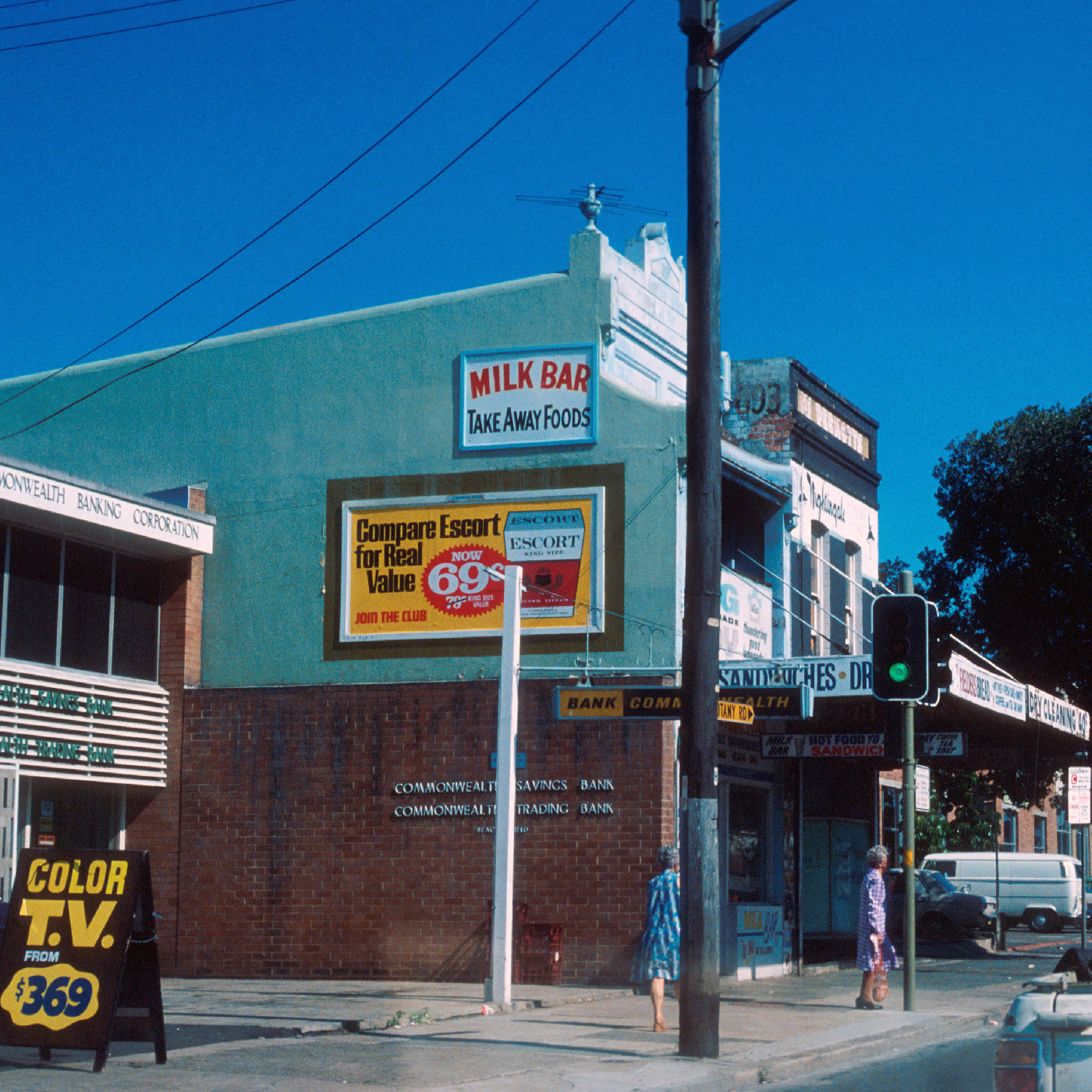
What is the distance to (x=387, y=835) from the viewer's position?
2039cm

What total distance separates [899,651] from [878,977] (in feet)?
13.0

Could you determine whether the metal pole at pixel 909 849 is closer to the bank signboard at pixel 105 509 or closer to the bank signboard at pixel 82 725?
the bank signboard at pixel 105 509

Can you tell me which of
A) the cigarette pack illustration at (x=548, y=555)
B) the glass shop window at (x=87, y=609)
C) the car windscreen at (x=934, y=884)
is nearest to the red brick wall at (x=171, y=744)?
the glass shop window at (x=87, y=609)

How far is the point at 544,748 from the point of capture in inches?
782

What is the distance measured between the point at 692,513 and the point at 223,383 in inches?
440

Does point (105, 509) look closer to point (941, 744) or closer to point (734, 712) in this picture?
point (734, 712)

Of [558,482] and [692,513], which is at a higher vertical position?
[558,482]

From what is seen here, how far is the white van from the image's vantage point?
135 ft

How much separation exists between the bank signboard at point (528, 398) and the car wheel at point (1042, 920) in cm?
2644

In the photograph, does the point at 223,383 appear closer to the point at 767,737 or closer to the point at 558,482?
the point at 558,482

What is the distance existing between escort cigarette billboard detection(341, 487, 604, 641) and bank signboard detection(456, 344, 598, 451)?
0.72 metres

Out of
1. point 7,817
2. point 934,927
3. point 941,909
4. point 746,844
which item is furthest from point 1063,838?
point 7,817

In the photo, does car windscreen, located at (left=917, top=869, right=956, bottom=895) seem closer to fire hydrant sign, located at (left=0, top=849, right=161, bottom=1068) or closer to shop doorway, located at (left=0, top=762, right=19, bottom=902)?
shop doorway, located at (left=0, top=762, right=19, bottom=902)

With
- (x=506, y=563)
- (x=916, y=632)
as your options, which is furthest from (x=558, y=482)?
(x=916, y=632)
